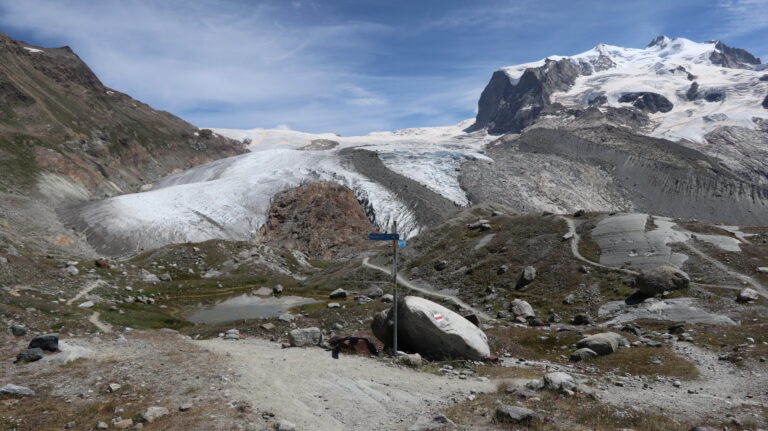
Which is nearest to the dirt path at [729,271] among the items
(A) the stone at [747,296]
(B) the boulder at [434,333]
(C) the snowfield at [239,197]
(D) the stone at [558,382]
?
(A) the stone at [747,296]

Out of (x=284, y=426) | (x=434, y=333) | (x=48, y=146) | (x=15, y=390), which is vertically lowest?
(x=434, y=333)

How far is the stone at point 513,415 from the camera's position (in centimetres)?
1459

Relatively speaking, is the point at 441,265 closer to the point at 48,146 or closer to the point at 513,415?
the point at 513,415

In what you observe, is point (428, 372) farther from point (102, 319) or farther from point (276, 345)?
point (102, 319)

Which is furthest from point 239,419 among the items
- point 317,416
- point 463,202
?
point 463,202

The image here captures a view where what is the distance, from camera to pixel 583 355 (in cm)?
2819

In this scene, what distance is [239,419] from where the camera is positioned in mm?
14695

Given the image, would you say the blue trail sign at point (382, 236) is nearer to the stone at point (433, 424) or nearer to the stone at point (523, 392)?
the stone at point (523, 392)

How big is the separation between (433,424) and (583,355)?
17524 mm

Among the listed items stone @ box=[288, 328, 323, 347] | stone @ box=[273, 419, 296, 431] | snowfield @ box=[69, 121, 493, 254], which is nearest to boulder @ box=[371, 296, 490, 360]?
stone @ box=[288, 328, 323, 347]

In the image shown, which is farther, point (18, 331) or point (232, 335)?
point (232, 335)

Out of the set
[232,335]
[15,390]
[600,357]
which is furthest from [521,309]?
[15,390]

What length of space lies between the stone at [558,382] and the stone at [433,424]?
587cm

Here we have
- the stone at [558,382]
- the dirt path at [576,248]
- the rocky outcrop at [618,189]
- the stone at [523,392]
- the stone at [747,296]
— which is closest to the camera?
the stone at [523,392]
